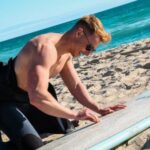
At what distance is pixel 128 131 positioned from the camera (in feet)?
7.18

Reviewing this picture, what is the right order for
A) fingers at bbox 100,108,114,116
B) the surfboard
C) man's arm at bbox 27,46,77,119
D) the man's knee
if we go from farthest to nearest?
1. fingers at bbox 100,108,114,116
2. the man's knee
3. man's arm at bbox 27,46,77,119
4. the surfboard

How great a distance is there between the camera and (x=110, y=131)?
2.33m

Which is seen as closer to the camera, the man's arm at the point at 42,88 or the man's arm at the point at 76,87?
the man's arm at the point at 42,88

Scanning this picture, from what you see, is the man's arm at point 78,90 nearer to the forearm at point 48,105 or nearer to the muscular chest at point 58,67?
the muscular chest at point 58,67

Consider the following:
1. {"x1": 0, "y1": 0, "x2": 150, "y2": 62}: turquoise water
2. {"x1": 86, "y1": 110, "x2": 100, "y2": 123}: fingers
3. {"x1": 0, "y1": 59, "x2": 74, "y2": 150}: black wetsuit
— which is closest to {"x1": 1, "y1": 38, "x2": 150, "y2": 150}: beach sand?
{"x1": 86, "y1": 110, "x2": 100, "y2": 123}: fingers

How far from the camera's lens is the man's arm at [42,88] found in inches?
92.1

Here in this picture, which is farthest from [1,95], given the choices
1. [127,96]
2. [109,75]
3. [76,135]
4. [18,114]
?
[109,75]

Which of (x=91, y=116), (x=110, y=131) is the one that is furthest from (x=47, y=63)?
(x=110, y=131)

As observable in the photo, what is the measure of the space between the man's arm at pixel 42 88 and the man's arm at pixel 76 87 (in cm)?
50

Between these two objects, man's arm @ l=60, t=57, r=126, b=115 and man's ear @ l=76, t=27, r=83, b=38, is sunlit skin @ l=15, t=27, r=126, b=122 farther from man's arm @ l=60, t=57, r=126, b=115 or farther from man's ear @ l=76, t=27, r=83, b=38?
man's arm @ l=60, t=57, r=126, b=115

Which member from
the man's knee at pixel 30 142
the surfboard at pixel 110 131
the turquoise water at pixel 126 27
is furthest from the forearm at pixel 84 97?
the turquoise water at pixel 126 27

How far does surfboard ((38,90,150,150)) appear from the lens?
212 cm

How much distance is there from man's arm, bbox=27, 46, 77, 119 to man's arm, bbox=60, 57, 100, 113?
0.50 meters

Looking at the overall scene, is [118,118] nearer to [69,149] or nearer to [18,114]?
[69,149]
